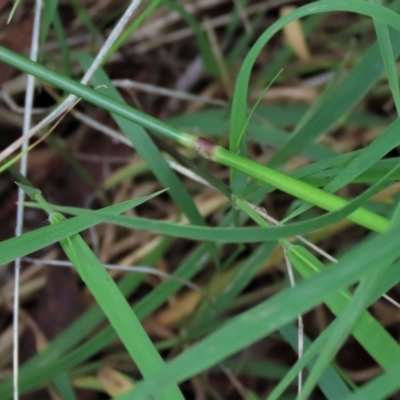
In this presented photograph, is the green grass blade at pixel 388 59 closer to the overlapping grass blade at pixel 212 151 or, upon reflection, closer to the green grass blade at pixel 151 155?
the overlapping grass blade at pixel 212 151

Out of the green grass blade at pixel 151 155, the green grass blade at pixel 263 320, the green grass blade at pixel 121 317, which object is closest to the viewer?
the green grass blade at pixel 263 320

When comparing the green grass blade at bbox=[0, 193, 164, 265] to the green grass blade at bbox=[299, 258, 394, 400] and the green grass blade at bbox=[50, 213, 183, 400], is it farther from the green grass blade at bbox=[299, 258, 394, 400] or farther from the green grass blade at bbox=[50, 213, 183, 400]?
the green grass blade at bbox=[299, 258, 394, 400]

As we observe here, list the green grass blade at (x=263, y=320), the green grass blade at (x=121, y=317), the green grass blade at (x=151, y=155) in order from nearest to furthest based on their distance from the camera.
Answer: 1. the green grass blade at (x=263, y=320)
2. the green grass blade at (x=121, y=317)
3. the green grass blade at (x=151, y=155)

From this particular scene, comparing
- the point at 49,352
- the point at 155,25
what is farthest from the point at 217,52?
the point at 49,352

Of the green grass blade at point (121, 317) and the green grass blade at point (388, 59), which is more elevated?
the green grass blade at point (388, 59)

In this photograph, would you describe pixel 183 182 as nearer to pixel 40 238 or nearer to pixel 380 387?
pixel 40 238

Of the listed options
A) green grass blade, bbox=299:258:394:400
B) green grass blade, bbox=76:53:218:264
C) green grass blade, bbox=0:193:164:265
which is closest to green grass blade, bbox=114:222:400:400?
green grass blade, bbox=299:258:394:400

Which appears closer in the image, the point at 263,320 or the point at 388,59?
the point at 263,320

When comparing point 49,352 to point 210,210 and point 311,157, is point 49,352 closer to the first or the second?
point 210,210

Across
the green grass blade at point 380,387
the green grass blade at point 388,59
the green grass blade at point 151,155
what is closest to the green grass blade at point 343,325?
the green grass blade at point 380,387

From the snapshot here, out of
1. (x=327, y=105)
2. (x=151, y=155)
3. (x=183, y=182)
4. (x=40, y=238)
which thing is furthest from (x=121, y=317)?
(x=183, y=182)

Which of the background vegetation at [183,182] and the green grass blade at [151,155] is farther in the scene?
the green grass blade at [151,155]

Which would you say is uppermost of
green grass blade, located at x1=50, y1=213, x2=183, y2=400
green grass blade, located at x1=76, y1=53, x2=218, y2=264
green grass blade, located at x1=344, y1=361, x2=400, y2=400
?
green grass blade, located at x1=76, y1=53, x2=218, y2=264
